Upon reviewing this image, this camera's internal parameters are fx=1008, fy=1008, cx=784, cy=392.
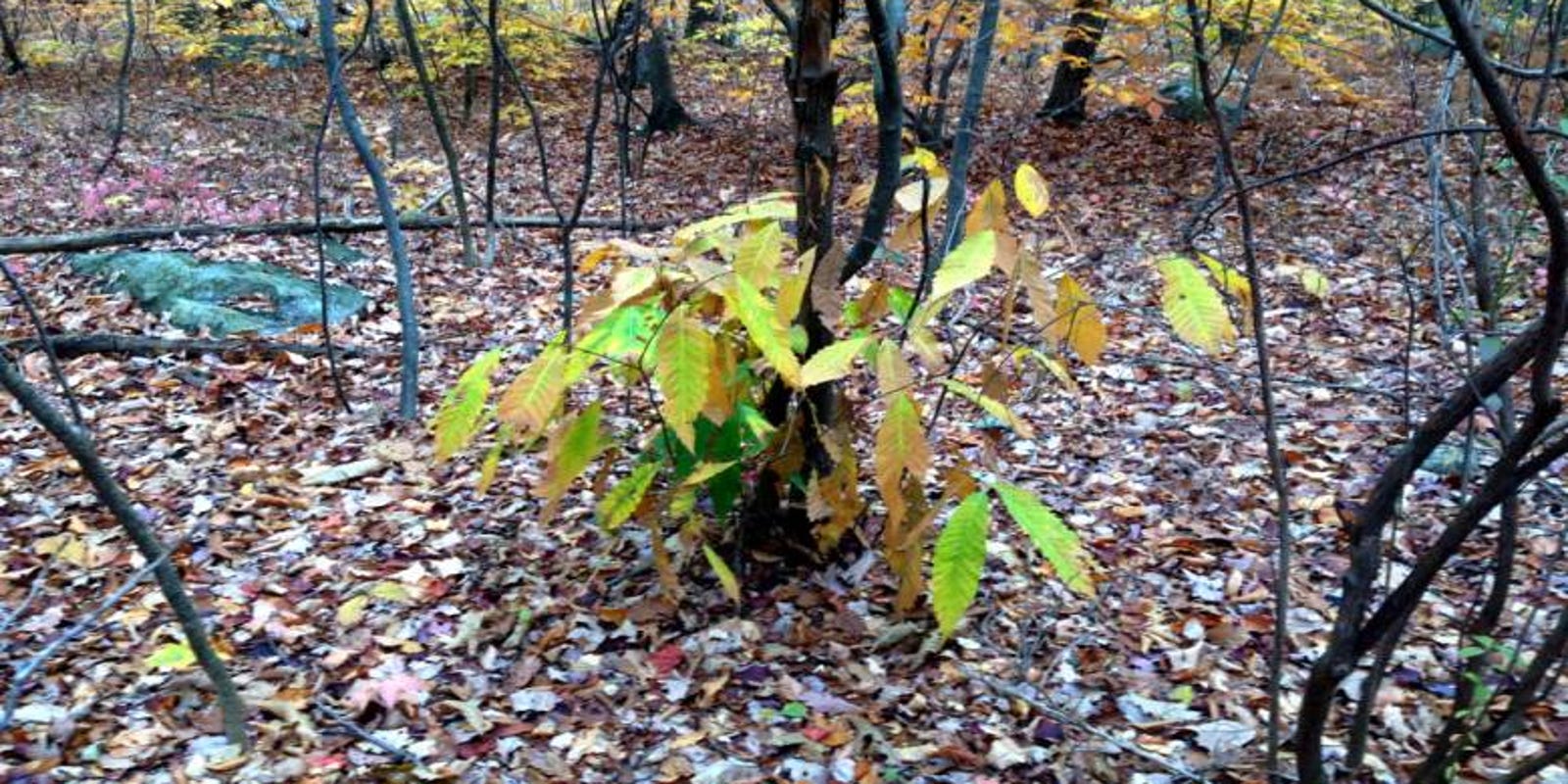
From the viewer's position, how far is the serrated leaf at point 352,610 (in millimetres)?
3164

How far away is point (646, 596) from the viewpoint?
3.19m

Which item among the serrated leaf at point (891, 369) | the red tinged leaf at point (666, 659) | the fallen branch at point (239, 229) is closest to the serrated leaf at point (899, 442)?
the serrated leaf at point (891, 369)

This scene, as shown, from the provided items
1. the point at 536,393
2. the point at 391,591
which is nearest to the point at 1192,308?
the point at 536,393

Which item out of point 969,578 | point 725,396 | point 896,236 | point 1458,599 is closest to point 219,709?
point 725,396

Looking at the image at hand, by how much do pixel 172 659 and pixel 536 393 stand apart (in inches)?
59.5

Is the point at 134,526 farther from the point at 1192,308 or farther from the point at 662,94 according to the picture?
the point at 662,94

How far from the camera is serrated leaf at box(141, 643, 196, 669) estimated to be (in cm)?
286

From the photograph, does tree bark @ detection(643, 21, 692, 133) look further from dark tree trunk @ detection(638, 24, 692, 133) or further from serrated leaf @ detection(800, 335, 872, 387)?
serrated leaf @ detection(800, 335, 872, 387)

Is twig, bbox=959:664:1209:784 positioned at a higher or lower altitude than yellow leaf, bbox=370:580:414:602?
higher

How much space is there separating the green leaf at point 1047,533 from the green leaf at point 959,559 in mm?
74

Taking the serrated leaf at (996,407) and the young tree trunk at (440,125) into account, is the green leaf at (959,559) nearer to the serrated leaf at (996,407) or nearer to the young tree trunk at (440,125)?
the serrated leaf at (996,407)

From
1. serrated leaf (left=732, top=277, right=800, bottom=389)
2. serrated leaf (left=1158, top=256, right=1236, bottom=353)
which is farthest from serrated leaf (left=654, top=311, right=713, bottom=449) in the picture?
serrated leaf (left=1158, top=256, right=1236, bottom=353)

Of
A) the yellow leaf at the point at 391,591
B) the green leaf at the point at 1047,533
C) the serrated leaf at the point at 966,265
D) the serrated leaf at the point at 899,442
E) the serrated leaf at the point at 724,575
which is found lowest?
the yellow leaf at the point at 391,591

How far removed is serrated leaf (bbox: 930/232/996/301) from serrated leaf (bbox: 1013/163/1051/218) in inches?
4.0
